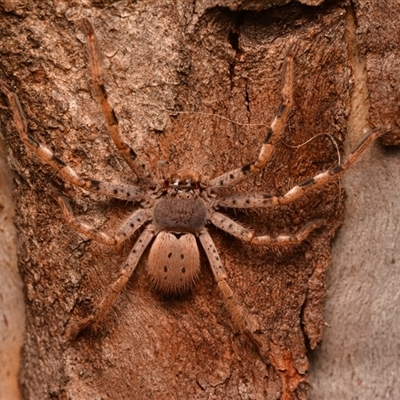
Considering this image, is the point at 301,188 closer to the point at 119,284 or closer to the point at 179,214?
the point at 179,214

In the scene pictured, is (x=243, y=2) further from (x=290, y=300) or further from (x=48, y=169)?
(x=290, y=300)

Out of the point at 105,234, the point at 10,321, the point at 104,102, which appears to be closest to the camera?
the point at 104,102

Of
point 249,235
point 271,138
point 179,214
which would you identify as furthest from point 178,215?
point 271,138

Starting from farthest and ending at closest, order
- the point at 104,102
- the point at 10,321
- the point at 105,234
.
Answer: the point at 10,321 < the point at 105,234 < the point at 104,102

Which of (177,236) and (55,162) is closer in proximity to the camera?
(55,162)

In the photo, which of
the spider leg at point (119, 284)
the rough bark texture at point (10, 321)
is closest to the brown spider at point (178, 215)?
the spider leg at point (119, 284)

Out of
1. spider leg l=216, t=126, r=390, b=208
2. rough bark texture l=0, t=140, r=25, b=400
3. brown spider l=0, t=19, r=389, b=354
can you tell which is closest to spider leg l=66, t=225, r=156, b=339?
brown spider l=0, t=19, r=389, b=354

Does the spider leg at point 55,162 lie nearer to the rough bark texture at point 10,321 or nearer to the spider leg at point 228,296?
the spider leg at point 228,296

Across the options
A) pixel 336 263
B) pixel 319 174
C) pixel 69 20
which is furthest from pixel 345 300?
pixel 69 20
